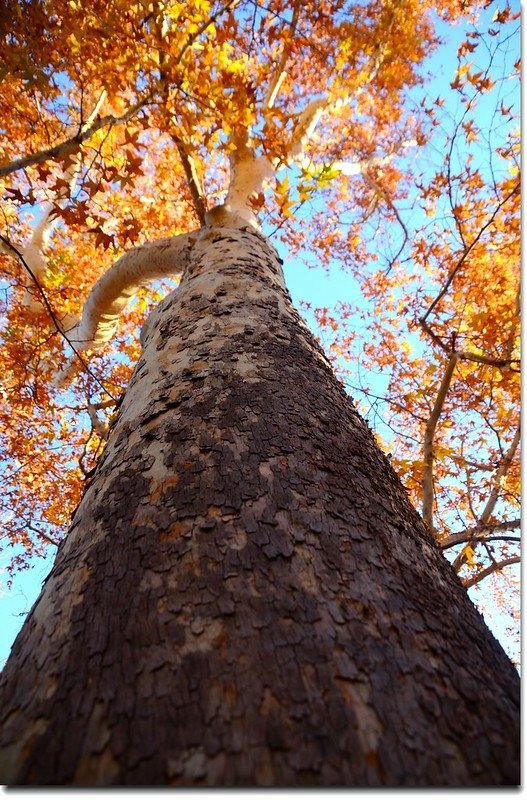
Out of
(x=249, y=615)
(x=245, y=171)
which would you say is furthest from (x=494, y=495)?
(x=245, y=171)

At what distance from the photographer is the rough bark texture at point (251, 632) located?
0.48m

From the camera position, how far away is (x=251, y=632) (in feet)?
1.95

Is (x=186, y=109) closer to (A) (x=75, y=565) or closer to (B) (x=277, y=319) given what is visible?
(B) (x=277, y=319)

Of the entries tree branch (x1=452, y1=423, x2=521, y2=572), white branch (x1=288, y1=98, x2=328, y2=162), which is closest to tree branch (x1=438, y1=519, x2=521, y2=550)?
tree branch (x1=452, y1=423, x2=521, y2=572)

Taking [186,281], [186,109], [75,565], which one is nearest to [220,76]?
[186,109]

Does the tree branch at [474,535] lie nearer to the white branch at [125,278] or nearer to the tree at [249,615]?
the tree at [249,615]

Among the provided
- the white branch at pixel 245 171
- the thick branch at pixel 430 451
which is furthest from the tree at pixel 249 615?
the white branch at pixel 245 171

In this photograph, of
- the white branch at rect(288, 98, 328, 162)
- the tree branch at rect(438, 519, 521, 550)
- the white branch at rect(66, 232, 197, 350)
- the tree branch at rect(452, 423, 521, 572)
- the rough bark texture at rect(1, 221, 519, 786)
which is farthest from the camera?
the white branch at rect(288, 98, 328, 162)

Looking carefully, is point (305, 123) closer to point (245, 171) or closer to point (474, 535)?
point (245, 171)

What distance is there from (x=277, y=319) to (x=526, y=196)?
1.21 meters

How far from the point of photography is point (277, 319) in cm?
163

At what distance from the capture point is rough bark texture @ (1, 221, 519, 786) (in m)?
0.48

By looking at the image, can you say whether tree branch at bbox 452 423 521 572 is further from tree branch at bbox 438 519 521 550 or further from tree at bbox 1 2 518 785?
tree at bbox 1 2 518 785

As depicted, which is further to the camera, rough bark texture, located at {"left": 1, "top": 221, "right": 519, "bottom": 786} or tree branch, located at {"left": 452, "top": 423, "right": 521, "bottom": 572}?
tree branch, located at {"left": 452, "top": 423, "right": 521, "bottom": 572}
